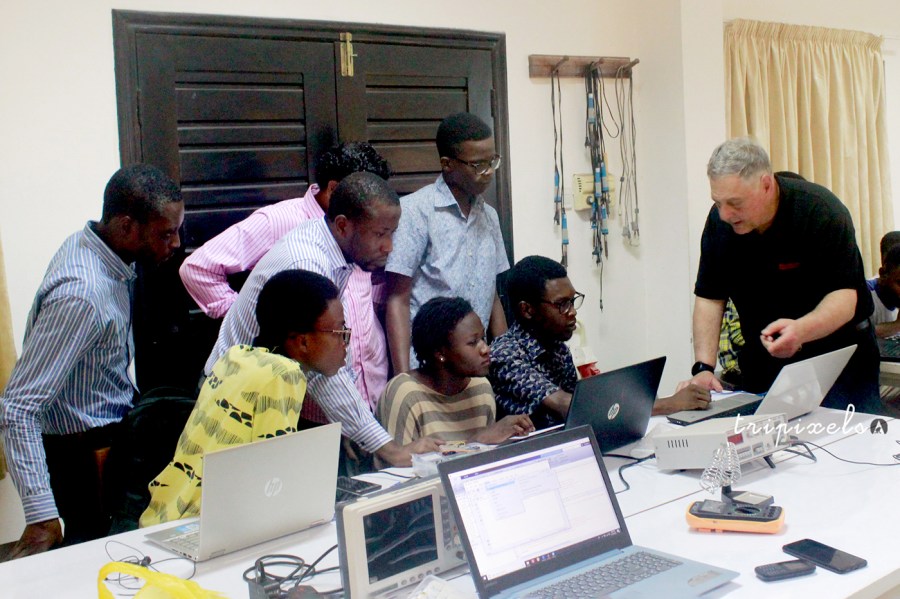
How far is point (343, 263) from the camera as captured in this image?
242cm

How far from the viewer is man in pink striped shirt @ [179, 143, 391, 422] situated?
101 inches

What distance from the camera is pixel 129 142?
301cm

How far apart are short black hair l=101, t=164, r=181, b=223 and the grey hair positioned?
160 centimetres

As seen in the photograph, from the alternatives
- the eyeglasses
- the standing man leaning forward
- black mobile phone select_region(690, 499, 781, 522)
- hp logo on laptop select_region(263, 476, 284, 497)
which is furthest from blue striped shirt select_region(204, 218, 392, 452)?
black mobile phone select_region(690, 499, 781, 522)

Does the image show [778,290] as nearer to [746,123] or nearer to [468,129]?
[468,129]

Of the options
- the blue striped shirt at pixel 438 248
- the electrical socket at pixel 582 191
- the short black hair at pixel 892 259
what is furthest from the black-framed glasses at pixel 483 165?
the short black hair at pixel 892 259

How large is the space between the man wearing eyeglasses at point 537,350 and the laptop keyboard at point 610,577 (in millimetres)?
984

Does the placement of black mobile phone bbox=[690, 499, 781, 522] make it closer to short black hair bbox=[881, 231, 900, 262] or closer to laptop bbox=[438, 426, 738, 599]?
laptop bbox=[438, 426, 738, 599]

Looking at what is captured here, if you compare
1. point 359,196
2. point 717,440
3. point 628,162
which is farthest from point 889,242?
point 359,196

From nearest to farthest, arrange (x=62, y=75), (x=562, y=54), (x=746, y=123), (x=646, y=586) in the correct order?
(x=646, y=586) → (x=62, y=75) → (x=562, y=54) → (x=746, y=123)

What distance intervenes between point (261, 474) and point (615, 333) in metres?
2.89

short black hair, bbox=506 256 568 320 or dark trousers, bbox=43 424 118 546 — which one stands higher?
short black hair, bbox=506 256 568 320

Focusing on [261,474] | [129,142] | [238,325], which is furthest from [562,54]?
[261,474]

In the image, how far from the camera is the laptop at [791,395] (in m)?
2.27
